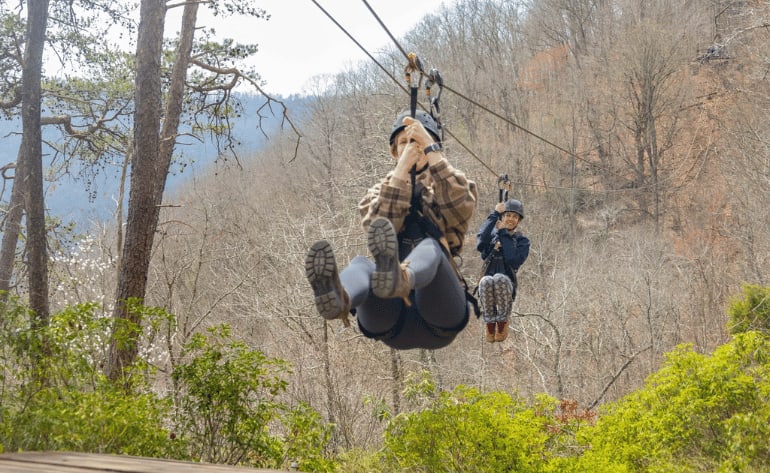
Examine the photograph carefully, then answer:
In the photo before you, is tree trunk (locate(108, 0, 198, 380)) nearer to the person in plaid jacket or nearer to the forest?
the forest

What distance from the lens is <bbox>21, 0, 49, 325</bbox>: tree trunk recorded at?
704 cm

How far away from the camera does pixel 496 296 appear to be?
5.89 m

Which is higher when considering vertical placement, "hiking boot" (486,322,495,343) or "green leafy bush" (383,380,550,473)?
"hiking boot" (486,322,495,343)

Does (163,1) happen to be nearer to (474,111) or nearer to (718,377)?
(718,377)

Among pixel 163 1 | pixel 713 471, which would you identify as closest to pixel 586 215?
pixel 713 471

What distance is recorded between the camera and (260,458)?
5.85 metres

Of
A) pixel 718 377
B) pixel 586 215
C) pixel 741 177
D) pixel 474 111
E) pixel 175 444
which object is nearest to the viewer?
pixel 175 444

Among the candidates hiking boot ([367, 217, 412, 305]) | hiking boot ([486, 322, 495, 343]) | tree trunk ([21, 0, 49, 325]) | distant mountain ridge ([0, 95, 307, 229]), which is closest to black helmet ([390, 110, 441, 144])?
hiking boot ([367, 217, 412, 305])

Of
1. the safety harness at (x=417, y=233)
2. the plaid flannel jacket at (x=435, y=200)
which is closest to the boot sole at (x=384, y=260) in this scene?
the plaid flannel jacket at (x=435, y=200)

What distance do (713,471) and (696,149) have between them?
70.8 feet

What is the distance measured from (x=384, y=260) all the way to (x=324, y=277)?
0.28 metres

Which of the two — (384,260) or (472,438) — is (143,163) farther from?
(384,260)

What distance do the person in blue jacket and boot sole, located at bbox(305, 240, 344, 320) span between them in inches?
106

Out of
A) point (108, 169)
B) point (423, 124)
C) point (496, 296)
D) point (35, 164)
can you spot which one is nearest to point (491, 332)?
point (496, 296)
